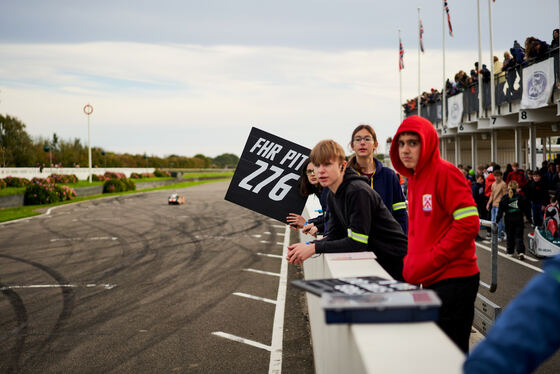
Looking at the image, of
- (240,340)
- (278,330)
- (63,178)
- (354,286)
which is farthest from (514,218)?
(63,178)

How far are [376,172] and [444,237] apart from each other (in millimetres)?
2061

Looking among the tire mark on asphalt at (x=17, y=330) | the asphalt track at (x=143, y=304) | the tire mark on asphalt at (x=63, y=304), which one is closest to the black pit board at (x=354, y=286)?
the asphalt track at (x=143, y=304)

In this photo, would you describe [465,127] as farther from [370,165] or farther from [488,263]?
[370,165]

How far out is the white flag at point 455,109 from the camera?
2769 centimetres

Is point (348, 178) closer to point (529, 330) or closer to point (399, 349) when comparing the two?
point (399, 349)

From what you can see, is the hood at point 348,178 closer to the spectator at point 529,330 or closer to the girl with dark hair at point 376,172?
the girl with dark hair at point 376,172

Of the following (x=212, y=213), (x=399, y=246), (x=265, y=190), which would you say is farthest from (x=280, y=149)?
(x=212, y=213)

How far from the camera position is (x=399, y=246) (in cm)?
367

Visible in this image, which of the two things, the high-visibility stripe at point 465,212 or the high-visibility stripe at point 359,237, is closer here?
the high-visibility stripe at point 465,212

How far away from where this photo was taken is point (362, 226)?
3.36m

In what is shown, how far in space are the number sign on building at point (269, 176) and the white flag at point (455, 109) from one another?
2410cm

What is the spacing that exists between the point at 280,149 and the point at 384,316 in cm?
404

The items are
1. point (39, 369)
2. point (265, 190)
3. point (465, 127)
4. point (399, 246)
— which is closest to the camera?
point (399, 246)

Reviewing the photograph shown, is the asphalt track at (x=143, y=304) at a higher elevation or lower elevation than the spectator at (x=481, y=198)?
lower
